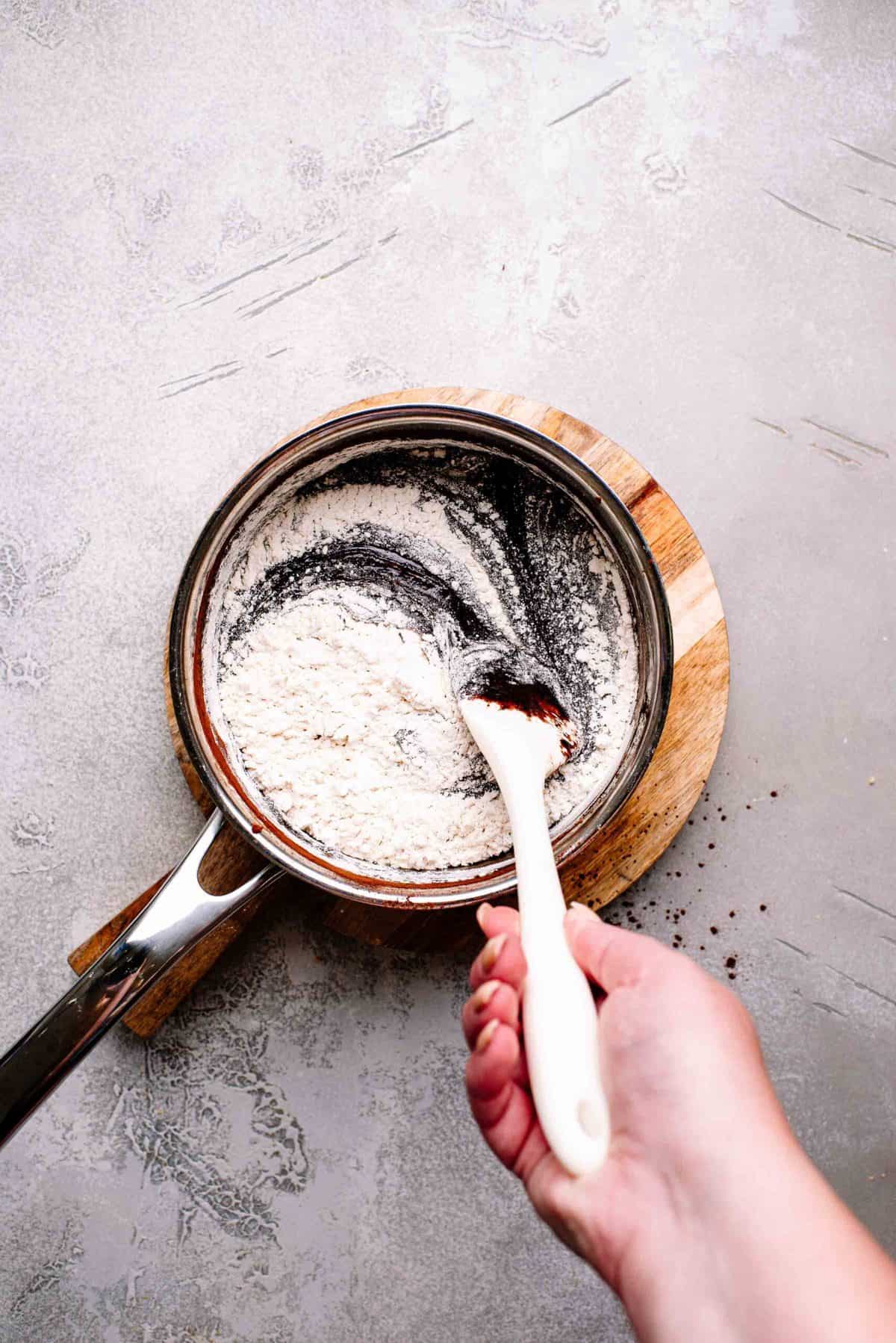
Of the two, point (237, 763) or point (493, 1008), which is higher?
point (237, 763)

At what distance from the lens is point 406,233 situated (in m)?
1.16

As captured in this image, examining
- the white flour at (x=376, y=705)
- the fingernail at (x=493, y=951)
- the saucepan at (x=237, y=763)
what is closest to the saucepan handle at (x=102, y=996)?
the saucepan at (x=237, y=763)

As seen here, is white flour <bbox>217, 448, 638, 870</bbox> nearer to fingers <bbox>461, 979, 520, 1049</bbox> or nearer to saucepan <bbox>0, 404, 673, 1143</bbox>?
saucepan <bbox>0, 404, 673, 1143</bbox>

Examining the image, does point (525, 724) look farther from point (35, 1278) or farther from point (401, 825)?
point (35, 1278)

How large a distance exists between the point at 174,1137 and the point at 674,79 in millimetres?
1478

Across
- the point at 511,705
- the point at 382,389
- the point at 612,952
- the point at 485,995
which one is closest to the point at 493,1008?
the point at 485,995

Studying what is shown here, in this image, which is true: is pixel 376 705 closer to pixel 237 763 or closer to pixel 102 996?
pixel 237 763

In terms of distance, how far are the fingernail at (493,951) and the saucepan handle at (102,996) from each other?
0.26m

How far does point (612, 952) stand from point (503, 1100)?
0.15 m

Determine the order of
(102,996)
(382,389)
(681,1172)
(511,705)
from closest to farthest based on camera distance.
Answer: (681,1172)
(102,996)
(511,705)
(382,389)

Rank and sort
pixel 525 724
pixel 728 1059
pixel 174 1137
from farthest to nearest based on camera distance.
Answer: pixel 174 1137 < pixel 525 724 < pixel 728 1059

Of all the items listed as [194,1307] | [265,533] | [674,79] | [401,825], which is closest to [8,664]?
[265,533]

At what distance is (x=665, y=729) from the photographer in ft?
3.46

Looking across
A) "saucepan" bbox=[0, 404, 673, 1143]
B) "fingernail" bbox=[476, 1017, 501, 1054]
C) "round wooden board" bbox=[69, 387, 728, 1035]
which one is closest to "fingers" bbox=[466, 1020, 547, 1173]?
"fingernail" bbox=[476, 1017, 501, 1054]
